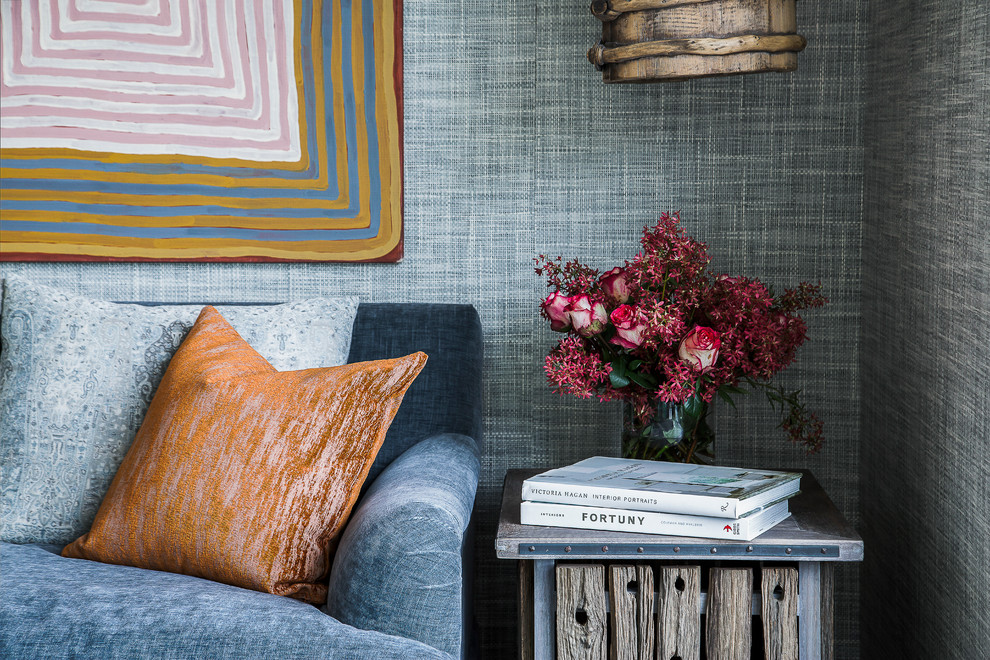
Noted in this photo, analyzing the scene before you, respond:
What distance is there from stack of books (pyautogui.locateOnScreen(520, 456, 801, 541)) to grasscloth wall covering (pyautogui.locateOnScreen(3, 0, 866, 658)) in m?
0.54

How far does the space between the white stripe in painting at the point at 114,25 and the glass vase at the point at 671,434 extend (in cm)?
131

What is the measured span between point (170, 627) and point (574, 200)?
1232 millimetres

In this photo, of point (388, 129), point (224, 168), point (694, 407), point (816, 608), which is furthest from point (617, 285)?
point (224, 168)

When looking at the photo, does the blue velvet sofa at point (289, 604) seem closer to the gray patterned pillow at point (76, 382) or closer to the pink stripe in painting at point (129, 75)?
the gray patterned pillow at point (76, 382)

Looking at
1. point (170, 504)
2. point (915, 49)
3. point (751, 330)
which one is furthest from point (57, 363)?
point (915, 49)

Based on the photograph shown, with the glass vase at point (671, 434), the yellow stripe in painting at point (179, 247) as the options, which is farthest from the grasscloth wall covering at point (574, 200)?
the glass vase at point (671, 434)

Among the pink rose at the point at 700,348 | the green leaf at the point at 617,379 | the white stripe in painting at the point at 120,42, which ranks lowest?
the green leaf at the point at 617,379

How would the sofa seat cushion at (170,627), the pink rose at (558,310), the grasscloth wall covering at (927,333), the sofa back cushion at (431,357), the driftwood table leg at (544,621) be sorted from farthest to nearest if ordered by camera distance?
the sofa back cushion at (431,357), the pink rose at (558,310), the driftwood table leg at (544,621), the grasscloth wall covering at (927,333), the sofa seat cushion at (170,627)

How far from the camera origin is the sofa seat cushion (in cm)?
116

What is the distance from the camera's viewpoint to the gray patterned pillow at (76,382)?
5.36 ft

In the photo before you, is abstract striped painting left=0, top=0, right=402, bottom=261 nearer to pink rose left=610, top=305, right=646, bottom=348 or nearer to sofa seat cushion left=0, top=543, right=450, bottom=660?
pink rose left=610, top=305, right=646, bottom=348

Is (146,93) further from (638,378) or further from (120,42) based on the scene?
(638,378)

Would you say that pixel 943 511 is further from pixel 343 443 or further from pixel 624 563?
pixel 343 443

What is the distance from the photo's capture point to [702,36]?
1.57 meters
